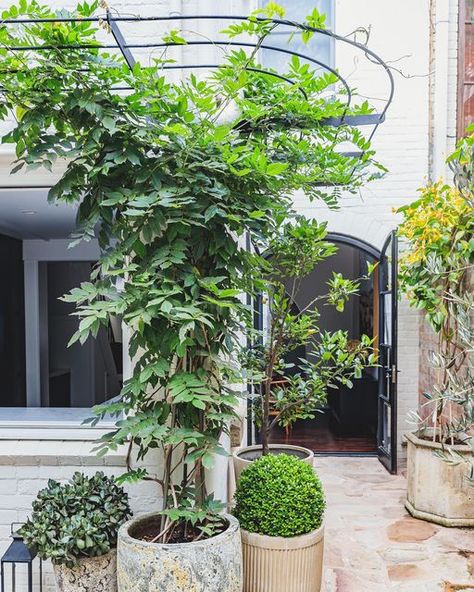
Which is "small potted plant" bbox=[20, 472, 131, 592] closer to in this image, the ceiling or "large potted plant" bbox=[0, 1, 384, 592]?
"large potted plant" bbox=[0, 1, 384, 592]

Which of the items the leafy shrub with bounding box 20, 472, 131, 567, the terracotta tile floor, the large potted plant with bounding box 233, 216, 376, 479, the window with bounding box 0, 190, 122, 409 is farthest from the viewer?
the window with bounding box 0, 190, 122, 409

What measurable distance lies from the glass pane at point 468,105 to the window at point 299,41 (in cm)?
122

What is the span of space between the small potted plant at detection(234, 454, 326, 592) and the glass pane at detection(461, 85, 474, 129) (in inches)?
142

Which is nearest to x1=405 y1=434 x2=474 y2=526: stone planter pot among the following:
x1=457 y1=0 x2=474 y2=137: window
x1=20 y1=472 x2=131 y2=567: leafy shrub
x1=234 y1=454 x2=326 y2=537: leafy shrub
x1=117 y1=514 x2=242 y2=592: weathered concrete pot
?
x1=234 y1=454 x2=326 y2=537: leafy shrub

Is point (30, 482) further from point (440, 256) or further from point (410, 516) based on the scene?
point (440, 256)

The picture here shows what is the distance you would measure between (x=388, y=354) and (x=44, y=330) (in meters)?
3.75

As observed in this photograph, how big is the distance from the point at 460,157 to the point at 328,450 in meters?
3.75

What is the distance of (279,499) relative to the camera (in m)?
2.32

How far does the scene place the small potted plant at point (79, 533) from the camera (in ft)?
6.70

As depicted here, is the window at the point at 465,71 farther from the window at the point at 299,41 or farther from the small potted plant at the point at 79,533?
the small potted plant at the point at 79,533

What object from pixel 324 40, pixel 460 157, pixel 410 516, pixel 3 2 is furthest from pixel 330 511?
pixel 324 40

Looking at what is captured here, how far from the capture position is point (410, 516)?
12.2ft

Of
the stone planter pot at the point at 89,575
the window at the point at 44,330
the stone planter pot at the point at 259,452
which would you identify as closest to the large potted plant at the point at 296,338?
the stone planter pot at the point at 259,452

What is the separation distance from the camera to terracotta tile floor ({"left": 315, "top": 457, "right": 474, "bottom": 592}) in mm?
2785
